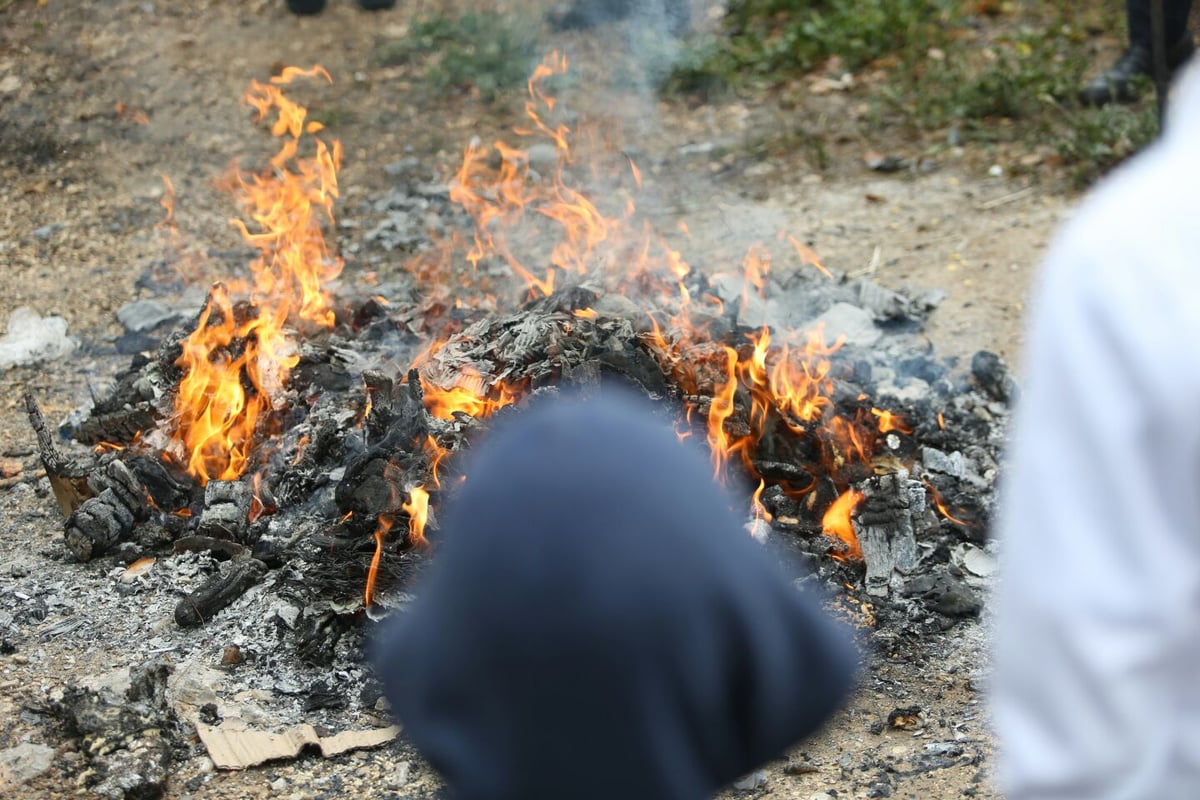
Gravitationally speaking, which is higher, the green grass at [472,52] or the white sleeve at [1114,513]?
the white sleeve at [1114,513]

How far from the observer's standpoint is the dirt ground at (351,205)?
3.58 meters

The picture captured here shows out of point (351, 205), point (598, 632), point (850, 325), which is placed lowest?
point (850, 325)

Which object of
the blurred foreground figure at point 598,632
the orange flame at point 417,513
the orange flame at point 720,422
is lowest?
the orange flame at point 720,422

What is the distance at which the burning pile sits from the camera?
4.34 metres

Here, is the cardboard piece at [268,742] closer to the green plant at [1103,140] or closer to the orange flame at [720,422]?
the orange flame at [720,422]

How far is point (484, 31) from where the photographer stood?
9234 mm

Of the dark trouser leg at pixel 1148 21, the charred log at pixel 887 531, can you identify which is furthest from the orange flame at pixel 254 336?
the dark trouser leg at pixel 1148 21

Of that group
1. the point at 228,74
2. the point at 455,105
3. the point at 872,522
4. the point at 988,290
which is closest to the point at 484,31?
the point at 455,105

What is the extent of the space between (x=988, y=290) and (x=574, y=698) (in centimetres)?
556

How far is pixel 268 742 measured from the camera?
11.7 ft

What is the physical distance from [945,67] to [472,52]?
3558mm

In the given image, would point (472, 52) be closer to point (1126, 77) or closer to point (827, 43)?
point (827, 43)

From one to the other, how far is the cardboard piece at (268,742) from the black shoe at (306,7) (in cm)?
737

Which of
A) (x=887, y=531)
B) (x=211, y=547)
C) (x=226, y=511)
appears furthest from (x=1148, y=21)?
(x=211, y=547)
